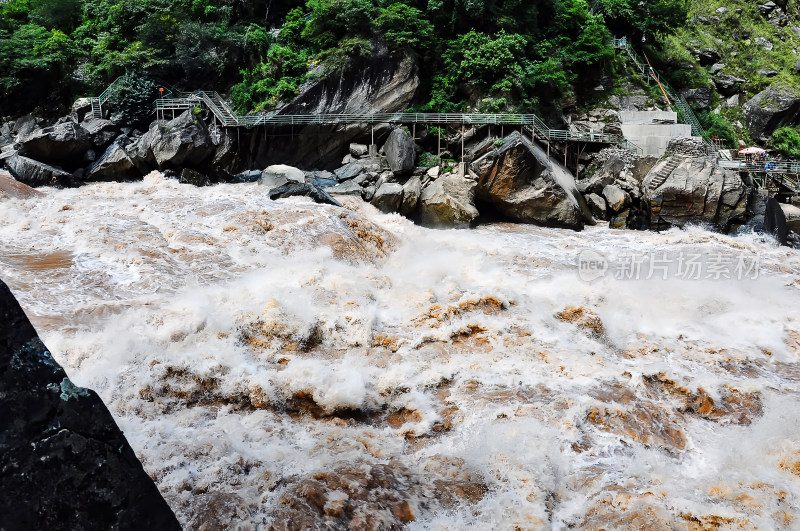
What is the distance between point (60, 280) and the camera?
26.0 feet

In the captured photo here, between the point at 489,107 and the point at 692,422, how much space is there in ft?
58.1

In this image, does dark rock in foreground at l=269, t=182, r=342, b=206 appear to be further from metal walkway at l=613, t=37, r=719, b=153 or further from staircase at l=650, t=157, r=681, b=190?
metal walkway at l=613, t=37, r=719, b=153

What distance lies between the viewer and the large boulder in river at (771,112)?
84.7 feet

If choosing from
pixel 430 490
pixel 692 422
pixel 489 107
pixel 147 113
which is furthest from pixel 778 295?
pixel 147 113

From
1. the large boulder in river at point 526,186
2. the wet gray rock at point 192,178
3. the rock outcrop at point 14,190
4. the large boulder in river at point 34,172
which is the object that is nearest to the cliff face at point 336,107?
the wet gray rock at point 192,178

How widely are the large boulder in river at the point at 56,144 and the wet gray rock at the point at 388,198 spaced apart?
10.4m

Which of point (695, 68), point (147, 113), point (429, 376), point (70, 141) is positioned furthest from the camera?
point (695, 68)

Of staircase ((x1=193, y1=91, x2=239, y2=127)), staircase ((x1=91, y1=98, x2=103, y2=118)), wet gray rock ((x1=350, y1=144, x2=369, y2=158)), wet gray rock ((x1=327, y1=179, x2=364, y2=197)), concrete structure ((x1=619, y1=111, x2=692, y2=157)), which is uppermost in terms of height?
concrete structure ((x1=619, y1=111, x2=692, y2=157))

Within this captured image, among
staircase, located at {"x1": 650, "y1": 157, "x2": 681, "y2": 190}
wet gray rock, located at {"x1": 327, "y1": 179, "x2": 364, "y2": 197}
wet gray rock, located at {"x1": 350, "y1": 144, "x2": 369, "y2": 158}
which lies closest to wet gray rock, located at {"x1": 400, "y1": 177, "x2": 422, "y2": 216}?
wet gray rock, located at {"x1": 327, "y1": 179, "x2": 364, "y2": 197}

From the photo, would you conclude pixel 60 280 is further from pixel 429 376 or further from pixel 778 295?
pixel 778 295

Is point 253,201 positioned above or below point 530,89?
below

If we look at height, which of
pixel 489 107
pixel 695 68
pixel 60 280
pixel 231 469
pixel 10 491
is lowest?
pixel 60 280

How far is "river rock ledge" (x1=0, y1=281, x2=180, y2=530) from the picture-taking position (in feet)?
6.12

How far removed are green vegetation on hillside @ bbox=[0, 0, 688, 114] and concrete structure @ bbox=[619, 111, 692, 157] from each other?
3121mm
